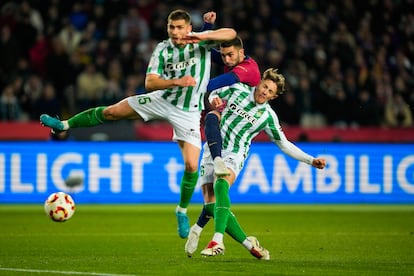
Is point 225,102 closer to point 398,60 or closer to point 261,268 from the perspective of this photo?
point 261,268

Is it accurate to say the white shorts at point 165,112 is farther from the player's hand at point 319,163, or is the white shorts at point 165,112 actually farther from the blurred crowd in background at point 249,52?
the blurred crowd in background at point 249,52

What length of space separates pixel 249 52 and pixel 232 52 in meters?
10.1

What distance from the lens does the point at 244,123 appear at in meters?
9.80

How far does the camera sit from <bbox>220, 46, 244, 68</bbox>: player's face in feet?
32.8

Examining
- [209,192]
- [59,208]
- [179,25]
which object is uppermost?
[179,25]

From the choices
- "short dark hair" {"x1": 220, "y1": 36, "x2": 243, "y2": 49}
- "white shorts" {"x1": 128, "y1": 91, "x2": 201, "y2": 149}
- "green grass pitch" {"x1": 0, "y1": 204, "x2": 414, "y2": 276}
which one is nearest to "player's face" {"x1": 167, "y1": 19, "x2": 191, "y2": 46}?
"short dark hair" {"x1": 220, "y1": 36, "x2": 243, "y2": 49}

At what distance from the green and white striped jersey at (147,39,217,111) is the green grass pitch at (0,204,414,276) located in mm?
1602

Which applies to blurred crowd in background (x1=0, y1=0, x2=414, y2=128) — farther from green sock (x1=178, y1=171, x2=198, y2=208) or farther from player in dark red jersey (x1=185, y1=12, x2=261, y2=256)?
player in dark red jersey (x1=185, y1=12, x2=261, y2=256)

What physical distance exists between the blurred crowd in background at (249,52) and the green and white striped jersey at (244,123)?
8.87 m

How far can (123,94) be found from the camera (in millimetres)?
18781

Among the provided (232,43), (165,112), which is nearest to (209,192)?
(165,112)

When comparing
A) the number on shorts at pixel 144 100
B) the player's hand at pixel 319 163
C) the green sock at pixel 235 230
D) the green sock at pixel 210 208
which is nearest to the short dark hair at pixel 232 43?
Answer: the number on shorts at pixel 144 100

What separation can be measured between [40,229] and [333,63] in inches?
352

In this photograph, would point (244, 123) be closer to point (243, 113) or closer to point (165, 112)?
point (243, 113)
